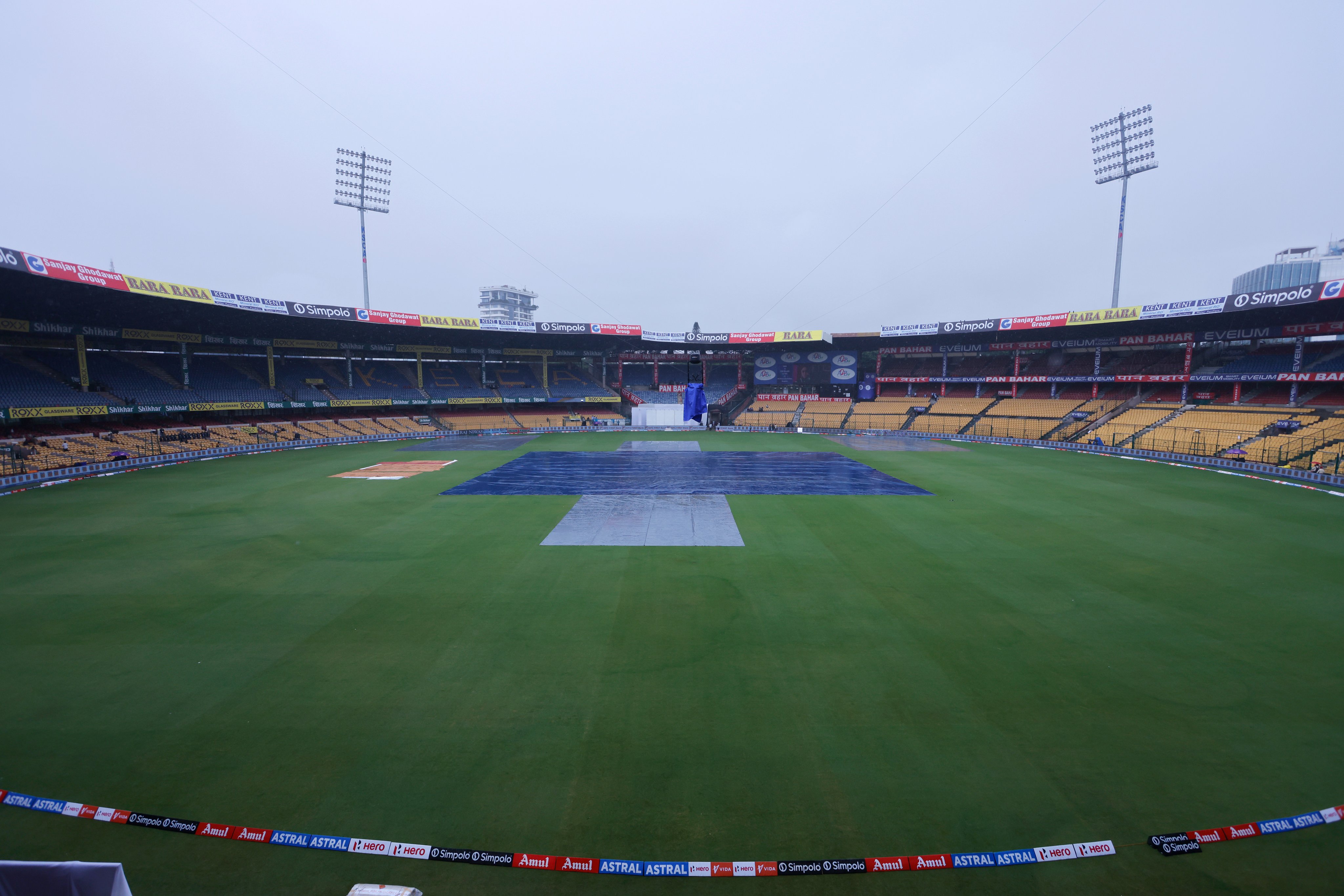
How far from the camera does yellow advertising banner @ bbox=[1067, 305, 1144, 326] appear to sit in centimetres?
4269

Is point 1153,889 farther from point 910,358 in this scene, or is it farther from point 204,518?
point 910,358

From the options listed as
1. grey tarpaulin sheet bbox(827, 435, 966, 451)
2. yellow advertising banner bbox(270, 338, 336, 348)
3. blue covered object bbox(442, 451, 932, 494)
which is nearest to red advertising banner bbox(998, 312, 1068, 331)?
grey tarpaulin sheet bbox(827, 435, 966, 451)

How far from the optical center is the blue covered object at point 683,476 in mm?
24984

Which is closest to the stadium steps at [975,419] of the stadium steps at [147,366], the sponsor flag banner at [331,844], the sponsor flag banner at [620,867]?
the sponsor flag banner at [620,867]

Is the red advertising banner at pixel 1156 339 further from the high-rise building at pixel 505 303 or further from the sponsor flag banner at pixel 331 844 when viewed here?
the high-rise building at pixel 505 303

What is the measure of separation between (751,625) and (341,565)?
10899 millimetres

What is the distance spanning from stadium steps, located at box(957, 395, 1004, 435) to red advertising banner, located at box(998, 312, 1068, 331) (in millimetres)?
7974

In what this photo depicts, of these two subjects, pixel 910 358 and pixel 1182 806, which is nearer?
pixel 1182 806

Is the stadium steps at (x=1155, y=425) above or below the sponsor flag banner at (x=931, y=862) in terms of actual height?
above

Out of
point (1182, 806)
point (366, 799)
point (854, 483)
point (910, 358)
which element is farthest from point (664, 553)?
point (910, 358)

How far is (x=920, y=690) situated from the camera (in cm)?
862

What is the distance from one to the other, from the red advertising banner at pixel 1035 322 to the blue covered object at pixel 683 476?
24708 millimetres

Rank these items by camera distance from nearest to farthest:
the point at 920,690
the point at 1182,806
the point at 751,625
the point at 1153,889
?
1. the point at 1153,889
2. the point at 1182,806
3. the point at 920,690
4. the point at 751,625

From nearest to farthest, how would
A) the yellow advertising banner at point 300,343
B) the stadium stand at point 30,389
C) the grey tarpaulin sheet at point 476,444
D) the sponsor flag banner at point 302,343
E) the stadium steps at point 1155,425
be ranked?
1. the stadium stand at point 30,389
2. the stadium steps at point 1155,425
3. the grey tarpaulin sheet at point 476,444
4. the yellow advertising banner at point 300,343
5. the sponsor flag banner at point 302,343
